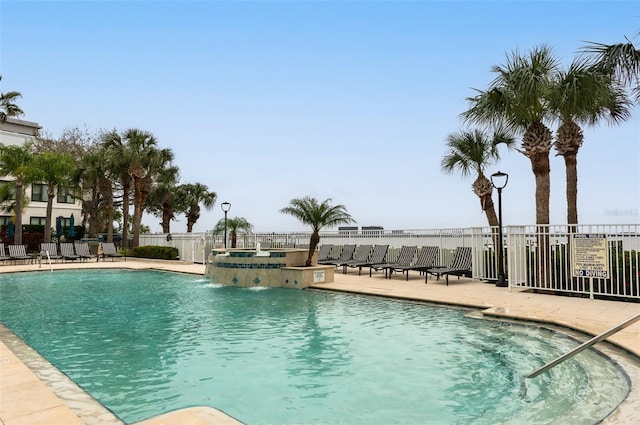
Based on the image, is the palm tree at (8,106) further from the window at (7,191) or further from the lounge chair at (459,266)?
the lounge chair at (459,266)

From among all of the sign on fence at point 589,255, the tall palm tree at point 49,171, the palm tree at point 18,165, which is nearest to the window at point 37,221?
the tall palm tree at point 49,171

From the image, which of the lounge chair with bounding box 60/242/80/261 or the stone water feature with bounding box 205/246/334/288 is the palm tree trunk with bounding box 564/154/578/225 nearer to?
the stone water feature with bounding box 205/246/334/288

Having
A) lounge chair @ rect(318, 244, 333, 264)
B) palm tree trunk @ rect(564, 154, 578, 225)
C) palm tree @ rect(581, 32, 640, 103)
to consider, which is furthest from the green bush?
palm tree @ rect(581, 32, 640, 103)

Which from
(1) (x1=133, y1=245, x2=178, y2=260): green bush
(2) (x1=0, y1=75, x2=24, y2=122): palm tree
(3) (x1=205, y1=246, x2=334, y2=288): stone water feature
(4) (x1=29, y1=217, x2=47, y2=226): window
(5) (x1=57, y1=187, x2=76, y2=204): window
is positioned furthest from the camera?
(5) (x1=57, y1=187, x2=76, y2=204): window

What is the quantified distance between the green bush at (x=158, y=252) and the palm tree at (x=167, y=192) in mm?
11306

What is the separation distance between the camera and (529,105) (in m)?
11.2

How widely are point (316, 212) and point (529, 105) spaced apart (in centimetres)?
756

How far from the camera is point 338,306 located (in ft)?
32.0

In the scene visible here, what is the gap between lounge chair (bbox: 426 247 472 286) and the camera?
12773mm

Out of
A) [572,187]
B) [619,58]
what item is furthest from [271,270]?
[619,58]

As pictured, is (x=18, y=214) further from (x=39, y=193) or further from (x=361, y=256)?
(x=361, y=256)

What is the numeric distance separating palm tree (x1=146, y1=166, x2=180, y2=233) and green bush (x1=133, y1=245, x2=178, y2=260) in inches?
445

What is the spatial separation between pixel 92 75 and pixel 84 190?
2348 centimetres

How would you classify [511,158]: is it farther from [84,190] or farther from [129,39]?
[84,190]
